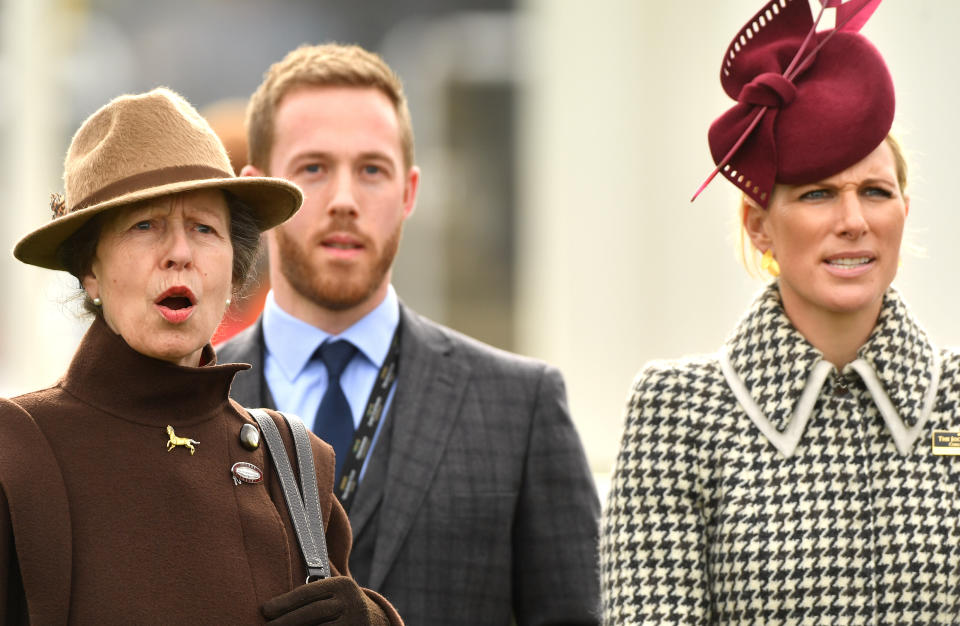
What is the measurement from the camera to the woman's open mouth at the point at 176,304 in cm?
259

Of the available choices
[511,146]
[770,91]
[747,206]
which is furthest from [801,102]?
[511,146]

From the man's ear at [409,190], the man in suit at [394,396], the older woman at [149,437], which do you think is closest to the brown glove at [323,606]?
the older woman at [149,437]

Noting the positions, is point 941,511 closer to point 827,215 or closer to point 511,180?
point 827,215

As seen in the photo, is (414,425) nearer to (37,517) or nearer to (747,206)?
(747,206)

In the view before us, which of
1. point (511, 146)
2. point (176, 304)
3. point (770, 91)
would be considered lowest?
point (176, 304)

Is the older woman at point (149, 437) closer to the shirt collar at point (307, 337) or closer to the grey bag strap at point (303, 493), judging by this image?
the grey bag strap at point (303, 493)

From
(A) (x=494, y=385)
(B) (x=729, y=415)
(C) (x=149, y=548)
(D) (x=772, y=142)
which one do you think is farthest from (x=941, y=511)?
(C) (x=149, y=548)

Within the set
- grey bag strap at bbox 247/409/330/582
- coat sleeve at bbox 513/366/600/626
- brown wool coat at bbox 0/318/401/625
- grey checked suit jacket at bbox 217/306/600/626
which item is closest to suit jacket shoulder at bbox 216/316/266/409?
grey checked suit jacket at bbox 217/306/600/626

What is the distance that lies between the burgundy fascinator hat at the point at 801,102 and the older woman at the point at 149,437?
0.95 meters

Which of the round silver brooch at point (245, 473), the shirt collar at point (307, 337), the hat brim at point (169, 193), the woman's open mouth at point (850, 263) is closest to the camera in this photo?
the hat brim at point (169, 193)

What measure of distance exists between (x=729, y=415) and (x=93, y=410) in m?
1.24

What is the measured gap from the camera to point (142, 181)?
2611 mm

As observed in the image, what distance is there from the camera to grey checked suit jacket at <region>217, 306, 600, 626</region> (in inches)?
138

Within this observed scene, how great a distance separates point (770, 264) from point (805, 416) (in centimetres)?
36
